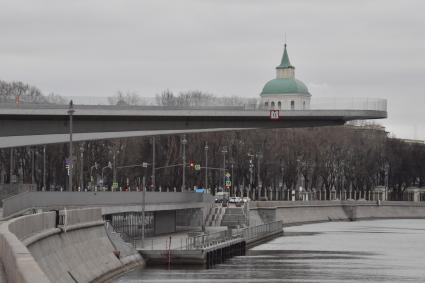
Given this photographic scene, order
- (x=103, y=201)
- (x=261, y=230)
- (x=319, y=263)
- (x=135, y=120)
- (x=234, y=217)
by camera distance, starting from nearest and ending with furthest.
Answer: (x=135, y=120)
(x=103, y=201)
(x=319, y=263)
(x=261, y=230)
(x=234, y=217)

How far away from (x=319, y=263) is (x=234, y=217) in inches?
1675

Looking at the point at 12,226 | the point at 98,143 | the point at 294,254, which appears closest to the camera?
the point at 12,226

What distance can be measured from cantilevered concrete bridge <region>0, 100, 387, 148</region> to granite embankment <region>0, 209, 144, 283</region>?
7.85 m

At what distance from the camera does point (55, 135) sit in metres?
76.1

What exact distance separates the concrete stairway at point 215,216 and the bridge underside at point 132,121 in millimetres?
45695

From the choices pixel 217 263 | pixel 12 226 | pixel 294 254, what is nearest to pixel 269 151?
pixel 294 254

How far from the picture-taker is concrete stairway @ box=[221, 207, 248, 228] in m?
128

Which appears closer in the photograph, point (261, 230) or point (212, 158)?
point (261, 230)

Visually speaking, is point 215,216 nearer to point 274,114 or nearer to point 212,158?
point 212,158

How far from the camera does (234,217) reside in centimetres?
12988

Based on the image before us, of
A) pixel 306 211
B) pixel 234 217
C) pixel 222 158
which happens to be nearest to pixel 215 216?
pixel 234 217

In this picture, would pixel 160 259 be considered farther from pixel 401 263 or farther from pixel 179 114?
pixel 401 263

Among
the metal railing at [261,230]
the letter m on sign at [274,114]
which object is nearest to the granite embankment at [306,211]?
the metal railing at [261,230]

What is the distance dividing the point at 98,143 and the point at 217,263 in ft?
257
